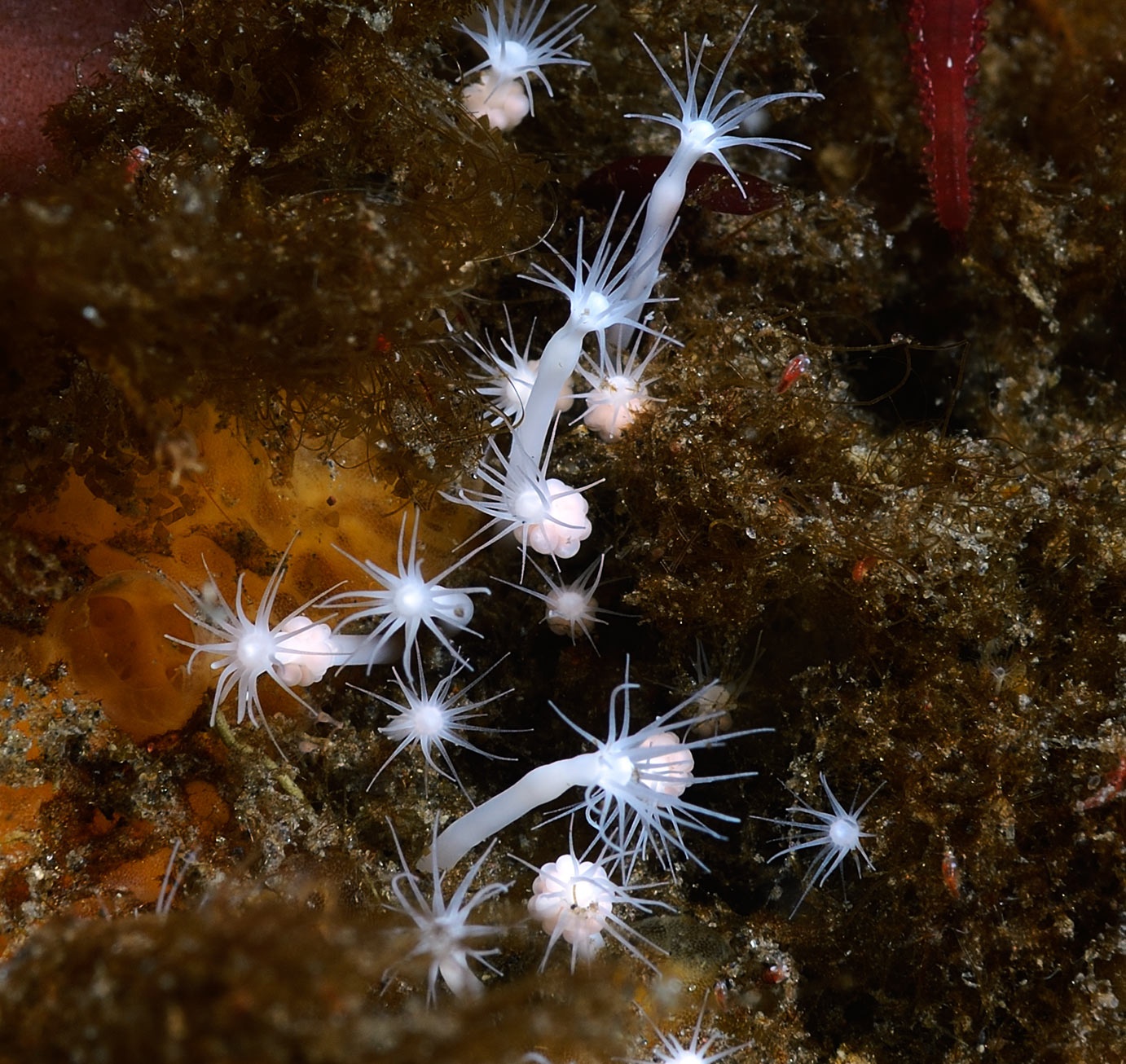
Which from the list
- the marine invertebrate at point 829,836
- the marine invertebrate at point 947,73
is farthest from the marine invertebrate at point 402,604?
the marine invertebrate at point 947,73

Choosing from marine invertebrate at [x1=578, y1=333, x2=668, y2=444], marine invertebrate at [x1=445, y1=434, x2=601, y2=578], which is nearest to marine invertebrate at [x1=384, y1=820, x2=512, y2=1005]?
marine invertebrate at [x1=445, y1=434, x2=601, y2=578]

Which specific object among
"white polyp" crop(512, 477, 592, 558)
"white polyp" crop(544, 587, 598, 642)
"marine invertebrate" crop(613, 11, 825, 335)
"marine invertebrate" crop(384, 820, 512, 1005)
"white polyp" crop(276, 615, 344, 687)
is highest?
"marine invertebrate" crop(613, 11, 825, 335)

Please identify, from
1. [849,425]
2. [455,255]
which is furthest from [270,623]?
[849,425]

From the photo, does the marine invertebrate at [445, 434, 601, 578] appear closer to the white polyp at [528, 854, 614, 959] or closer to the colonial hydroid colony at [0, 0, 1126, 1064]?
→ the colonial hydroid colony at [0, 0, 1126, 1064]

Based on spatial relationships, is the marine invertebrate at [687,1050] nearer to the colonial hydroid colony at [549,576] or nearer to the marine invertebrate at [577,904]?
the colonial hydroid colony at [549,576]

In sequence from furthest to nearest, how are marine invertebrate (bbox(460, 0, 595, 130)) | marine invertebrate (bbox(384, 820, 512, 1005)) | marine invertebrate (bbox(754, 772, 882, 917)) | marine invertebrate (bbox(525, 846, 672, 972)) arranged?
marine invertebrate (bbox(460, 0, 595, 130)) < marine invertebrate (bbox(754, 772, 882, 917)) < marine invertebrate (bbox(525, 846, 672, 972)) < marine invertebrate (bbox(384, 820, 512, 1005))
